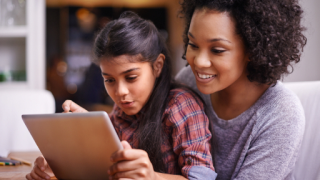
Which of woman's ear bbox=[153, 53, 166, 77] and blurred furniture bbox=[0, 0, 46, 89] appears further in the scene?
blurred furniture bbox=[0, 0, 46, 89]

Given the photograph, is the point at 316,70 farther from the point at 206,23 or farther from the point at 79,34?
the point at 79,34

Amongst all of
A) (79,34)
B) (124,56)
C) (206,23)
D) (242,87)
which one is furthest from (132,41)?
(79,34)

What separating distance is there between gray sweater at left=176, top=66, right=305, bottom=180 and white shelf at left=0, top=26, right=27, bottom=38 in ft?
6.07

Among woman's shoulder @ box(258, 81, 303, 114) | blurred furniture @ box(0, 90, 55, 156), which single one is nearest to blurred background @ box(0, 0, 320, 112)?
blurred furniture @ box(0, 90, 55, 156)

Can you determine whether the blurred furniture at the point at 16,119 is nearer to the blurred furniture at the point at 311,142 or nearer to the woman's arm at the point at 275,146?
the woman's arm at the point at 275,146

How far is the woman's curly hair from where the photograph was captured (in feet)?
2.90

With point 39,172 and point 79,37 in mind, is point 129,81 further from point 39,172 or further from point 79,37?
point 79,37

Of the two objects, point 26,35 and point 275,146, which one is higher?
point 26,35

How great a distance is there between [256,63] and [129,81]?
0.41 m

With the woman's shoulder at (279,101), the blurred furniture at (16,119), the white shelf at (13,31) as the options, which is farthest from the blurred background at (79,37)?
the woman's shoulder at (279,101)

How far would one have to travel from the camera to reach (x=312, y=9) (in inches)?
72.3

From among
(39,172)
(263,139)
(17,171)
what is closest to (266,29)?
(263,139)

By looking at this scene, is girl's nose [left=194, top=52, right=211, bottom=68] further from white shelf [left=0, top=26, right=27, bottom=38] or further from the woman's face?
white shelf [left=0, top=26, right=27, bottom=38]

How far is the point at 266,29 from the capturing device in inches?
35.1
